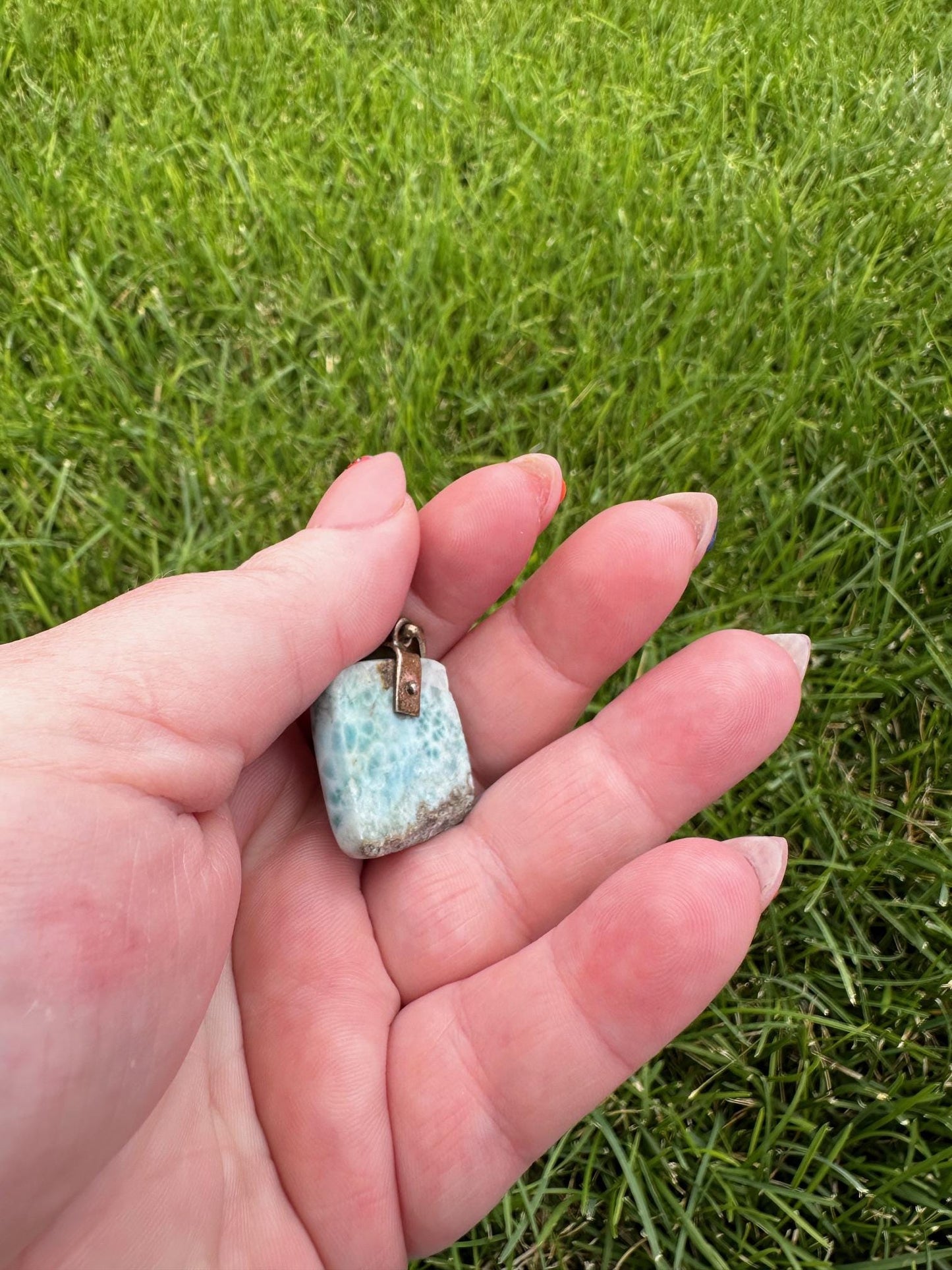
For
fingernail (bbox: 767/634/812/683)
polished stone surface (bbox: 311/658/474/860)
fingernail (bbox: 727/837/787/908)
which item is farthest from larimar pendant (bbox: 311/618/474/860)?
fingernail (bbox: 767/634/812/683)

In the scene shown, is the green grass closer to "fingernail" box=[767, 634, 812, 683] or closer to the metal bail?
"fingernail" box=[767, 634, 812, 683]

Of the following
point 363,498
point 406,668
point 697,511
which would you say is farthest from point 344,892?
point 697,511

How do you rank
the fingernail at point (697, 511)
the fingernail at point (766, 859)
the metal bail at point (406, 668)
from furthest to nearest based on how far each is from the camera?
the fingernail at point (697, 511) < the metal bail at point (406, 668) < the fingernail at point (766, 859)

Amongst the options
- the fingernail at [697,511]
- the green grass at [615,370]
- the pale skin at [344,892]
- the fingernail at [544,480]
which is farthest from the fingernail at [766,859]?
the fingernail at [544,480]

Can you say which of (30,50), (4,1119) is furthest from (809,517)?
(30,50)

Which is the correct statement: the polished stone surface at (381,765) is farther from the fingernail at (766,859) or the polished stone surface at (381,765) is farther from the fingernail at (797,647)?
the fingernail at (797,647)

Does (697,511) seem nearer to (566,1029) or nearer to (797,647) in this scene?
(797,647)
